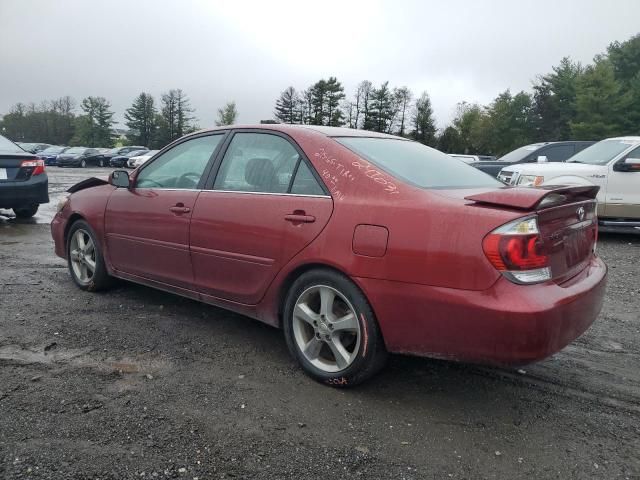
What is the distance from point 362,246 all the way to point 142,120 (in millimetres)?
88127

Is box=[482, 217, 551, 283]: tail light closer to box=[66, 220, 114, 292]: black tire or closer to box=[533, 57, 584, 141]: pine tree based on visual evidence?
box=[66, 220, 114, 292]: black tire

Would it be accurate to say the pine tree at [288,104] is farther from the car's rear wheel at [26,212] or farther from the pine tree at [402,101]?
the car's rear wheel at [26,212]

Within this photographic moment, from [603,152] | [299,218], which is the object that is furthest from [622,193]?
[299,218]

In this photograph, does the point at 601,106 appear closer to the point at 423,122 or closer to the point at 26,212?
the point at 423,122

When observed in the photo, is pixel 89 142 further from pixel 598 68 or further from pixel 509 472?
pixel 509 472

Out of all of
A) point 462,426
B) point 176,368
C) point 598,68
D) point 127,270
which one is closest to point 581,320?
point 462,426

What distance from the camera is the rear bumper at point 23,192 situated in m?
8.78

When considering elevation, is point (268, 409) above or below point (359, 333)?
below

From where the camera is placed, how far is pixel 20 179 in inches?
353

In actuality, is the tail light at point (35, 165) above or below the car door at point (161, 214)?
above

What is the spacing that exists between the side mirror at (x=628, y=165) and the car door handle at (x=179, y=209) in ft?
23.8

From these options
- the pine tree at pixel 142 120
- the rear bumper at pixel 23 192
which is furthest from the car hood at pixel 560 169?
the pine tree at pixel 142 120

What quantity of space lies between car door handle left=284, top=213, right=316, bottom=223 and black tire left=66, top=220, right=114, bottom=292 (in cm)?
226

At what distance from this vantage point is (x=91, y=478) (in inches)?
88.9
